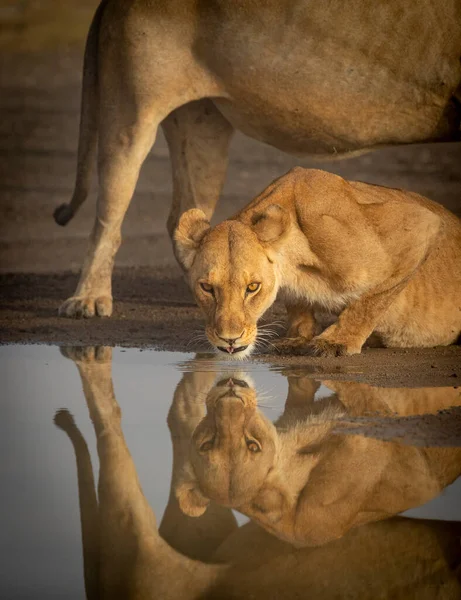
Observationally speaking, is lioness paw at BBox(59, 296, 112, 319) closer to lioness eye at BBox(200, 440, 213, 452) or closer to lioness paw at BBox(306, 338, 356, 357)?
lioness paw at BBox(306, 338, 356, 357)

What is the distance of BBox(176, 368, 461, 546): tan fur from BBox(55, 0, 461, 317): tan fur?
9.49ft

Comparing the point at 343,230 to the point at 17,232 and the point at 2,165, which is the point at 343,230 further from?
the point at 2,165

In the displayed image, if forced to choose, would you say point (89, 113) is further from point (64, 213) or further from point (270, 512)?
point (270, 512)

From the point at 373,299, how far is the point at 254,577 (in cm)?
309

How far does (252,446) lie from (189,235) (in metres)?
1.90

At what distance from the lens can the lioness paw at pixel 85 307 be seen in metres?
7.25

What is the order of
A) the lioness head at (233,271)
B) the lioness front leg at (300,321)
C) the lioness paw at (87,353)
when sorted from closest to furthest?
1. the lioness head at (233,271)
2. the lioness paw at (87,353)
3. the lioness front leg at (300,321)

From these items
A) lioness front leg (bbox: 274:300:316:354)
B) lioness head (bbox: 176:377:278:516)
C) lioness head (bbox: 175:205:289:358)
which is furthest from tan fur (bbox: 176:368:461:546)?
lioness front leg (bbox: 274:300:316:354)

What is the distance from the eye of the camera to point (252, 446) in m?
4.23

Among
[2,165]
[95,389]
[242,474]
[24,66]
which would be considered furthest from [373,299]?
[24,66]

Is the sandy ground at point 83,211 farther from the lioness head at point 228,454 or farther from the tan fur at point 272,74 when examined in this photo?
the lioness head at point 228,454

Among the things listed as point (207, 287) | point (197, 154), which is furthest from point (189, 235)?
point (197, 154)

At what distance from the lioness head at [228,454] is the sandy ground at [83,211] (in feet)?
2.62

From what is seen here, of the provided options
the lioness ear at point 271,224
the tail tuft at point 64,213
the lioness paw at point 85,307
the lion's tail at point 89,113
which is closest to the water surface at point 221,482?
the lioness ear at point 271,224
